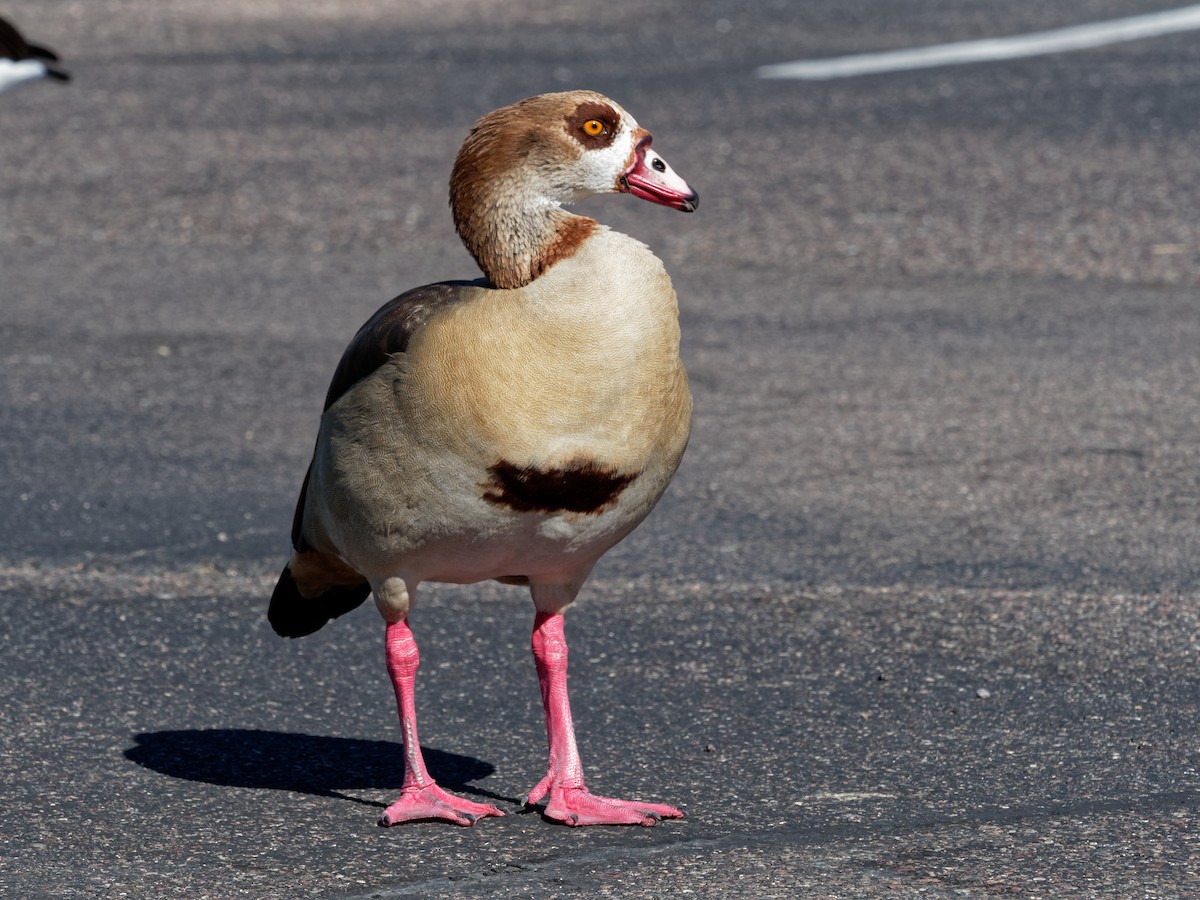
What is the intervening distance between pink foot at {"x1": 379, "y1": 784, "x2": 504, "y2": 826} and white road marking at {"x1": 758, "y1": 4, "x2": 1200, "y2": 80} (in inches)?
443

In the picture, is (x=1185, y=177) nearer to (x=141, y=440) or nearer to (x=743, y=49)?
(x=743, y=49)

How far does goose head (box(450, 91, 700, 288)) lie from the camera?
14.0 feet

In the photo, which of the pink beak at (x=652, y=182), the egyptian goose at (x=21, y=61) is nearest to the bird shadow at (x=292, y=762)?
the pink beak at (x=652, y=182)

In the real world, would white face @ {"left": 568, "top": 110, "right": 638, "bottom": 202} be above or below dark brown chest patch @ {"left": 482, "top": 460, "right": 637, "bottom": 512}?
above

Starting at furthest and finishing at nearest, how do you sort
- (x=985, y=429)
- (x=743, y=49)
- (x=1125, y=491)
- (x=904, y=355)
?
(x=743, y=49) < (x=904, y=355) < (x=985, y=429) < (x=1125, y=491)

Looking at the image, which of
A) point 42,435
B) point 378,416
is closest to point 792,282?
point 42,435

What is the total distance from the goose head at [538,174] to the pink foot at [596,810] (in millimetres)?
1236

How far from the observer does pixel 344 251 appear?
36.6ft

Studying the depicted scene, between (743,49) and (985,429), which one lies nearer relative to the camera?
(985,429)

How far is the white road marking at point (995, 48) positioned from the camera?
50.0 ft

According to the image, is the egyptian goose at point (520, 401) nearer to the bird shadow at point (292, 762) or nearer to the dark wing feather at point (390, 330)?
the dark wing feather at point (390, 330)

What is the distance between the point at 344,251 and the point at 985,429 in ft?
15.2

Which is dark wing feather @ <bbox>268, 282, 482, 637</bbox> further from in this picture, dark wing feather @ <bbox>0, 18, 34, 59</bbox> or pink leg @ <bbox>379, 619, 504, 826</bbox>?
dark wing feather @ <bbox>0, 18, 34, 59</bbox>

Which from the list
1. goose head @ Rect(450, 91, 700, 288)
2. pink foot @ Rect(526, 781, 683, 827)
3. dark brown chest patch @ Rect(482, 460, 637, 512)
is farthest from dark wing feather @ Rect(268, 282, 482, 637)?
pink foot @ Rect(526, 781, 683, 827)
